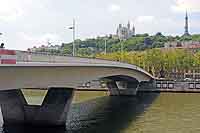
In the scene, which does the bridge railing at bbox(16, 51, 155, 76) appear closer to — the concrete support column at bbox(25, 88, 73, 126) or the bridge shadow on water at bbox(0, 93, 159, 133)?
the concrete support column at bbox(25, 88, 73, 126)

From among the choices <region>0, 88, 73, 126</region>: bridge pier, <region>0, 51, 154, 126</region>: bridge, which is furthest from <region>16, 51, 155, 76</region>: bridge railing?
<region>0, 88, 73, 126</region>: bridge pier

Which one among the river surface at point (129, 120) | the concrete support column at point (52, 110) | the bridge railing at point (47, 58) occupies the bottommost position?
the river surface at point (129, 120)

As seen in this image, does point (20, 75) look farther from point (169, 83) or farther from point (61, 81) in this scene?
point (169, 83)

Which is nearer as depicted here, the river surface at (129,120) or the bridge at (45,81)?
the bridge at (45,81)

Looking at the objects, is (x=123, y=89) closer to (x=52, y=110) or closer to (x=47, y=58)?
(x=52, y=110)

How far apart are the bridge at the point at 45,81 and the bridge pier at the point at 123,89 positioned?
28.5 m

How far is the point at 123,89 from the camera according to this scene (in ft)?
292

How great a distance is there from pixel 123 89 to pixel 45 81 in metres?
59.3

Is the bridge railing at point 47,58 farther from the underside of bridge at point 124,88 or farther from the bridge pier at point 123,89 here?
the bridge pier at point 123,89

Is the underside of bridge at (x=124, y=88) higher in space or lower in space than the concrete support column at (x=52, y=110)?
lower

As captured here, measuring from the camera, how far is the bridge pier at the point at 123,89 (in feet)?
287

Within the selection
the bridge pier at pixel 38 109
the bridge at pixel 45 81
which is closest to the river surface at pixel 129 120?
the bridge pier at pixel 38 109

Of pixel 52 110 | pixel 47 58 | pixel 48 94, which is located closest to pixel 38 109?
pixel 52 110

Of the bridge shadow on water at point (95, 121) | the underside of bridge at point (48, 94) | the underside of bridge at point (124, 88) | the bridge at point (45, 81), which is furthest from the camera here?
the underside of bridge at point (124, 88)
